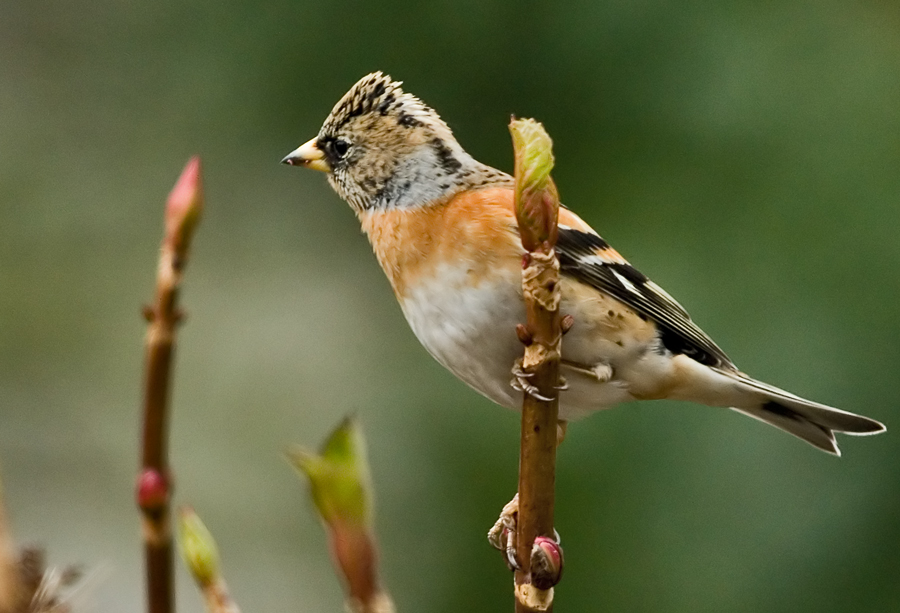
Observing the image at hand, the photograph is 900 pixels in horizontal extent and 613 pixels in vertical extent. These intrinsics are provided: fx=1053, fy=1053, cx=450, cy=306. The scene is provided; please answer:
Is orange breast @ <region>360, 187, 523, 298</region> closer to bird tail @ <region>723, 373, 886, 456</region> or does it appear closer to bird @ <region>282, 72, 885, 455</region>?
bird @ <region>282, 72, 885, 455</region>

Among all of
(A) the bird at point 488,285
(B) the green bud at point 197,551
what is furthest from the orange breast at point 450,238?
(B) the green bud at point 197,551

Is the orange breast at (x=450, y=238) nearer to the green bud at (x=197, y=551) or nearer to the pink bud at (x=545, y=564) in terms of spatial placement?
the pink bud at (x=545, y=564)

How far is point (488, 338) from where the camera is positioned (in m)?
1.19

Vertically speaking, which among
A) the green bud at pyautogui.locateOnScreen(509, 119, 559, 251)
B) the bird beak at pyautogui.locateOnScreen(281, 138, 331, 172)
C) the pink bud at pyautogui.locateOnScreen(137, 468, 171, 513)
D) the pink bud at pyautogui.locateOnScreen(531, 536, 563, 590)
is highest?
the bird beak at pyautogui.locateOnScreen(281, 138, 331, 172)

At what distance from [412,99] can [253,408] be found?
1261mm

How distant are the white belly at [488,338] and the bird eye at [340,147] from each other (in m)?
0.26

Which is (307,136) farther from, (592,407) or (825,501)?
(825,501)

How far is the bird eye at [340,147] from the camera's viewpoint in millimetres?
1428

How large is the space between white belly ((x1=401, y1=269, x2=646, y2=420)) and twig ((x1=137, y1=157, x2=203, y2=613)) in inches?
32.8

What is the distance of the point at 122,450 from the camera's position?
2.54 m

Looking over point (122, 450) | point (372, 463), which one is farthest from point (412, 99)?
point (122, 450)

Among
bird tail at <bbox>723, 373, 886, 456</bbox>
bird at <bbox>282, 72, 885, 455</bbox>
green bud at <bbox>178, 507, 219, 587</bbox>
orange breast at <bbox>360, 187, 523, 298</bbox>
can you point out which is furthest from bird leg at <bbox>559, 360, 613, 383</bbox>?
green bud at <bbox>178, 507, 219, 587</bbox>

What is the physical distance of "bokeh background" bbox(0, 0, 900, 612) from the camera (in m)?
1.72

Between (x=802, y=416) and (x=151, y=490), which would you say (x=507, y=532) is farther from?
(x=151, y=490)
